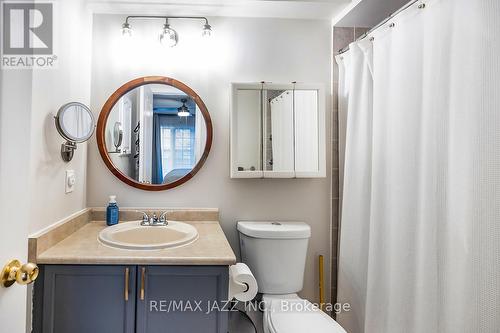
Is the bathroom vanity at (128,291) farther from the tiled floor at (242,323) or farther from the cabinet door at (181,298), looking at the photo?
the tiled floor at (242,323)

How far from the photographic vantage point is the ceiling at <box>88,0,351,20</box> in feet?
5.81

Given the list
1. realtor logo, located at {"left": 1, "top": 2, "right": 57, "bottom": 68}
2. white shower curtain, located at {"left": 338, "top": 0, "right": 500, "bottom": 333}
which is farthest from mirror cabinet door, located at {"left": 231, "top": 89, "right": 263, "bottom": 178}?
realtor logo, located at {"left": 1, "top": 2, "right": 57, "bottom": 68}

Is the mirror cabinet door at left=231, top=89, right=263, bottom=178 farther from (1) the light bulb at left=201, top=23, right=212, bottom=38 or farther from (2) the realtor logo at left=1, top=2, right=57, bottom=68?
(2) the realtor logo at left=1, top=2, right=57, bottom=68

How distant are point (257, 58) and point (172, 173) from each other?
933 millimetres

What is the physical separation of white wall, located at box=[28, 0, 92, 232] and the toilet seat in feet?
3.83

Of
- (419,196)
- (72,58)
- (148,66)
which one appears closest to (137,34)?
(148,66)

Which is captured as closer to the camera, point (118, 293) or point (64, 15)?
point (118, 293)

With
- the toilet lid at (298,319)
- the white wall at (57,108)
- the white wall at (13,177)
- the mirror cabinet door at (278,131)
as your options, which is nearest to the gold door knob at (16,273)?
the white wall at (13,177)

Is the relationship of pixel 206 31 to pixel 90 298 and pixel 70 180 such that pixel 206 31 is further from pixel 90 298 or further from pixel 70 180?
pixel 90 298

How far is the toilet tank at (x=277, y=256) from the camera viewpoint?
1712 mm

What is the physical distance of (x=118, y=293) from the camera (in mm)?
1249

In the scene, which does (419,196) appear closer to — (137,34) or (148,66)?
(148,66)

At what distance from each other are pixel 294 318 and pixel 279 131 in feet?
3.47

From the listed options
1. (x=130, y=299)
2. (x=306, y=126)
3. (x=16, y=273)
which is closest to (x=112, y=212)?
(x=130, y=299)
